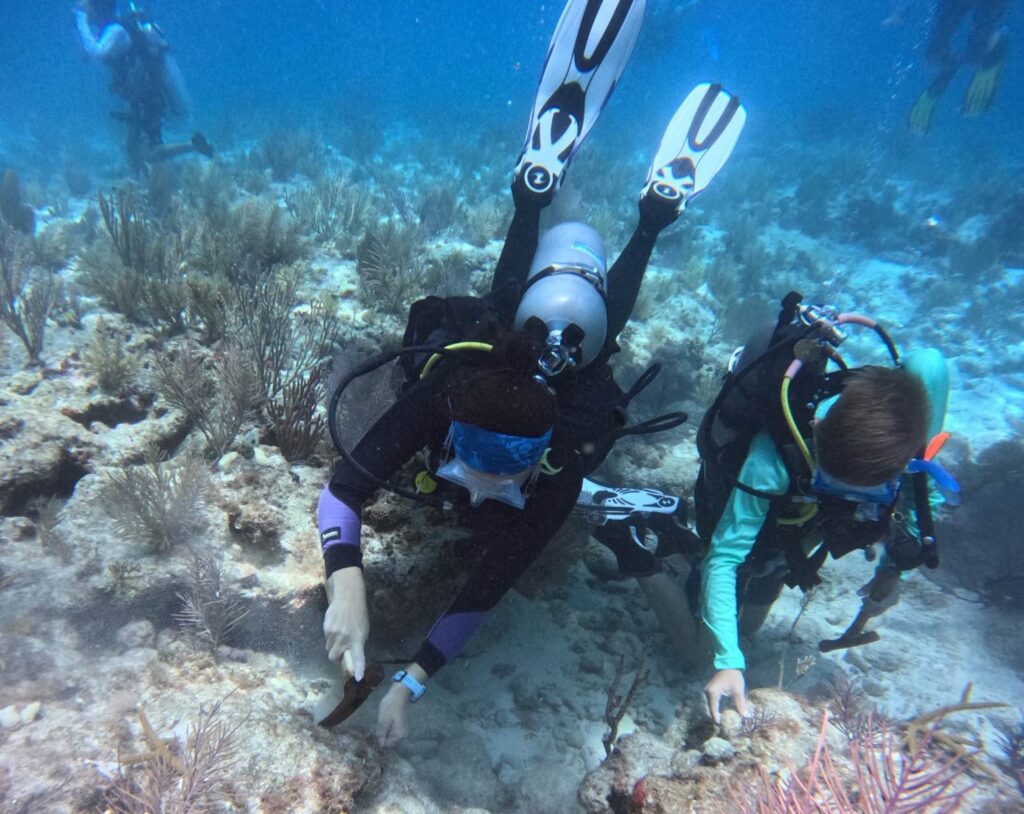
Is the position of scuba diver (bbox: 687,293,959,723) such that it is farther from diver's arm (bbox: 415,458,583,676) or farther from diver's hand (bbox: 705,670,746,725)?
diver's arm (bbox: 415,458,583,676)

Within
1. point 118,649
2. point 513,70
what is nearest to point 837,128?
point 118,649

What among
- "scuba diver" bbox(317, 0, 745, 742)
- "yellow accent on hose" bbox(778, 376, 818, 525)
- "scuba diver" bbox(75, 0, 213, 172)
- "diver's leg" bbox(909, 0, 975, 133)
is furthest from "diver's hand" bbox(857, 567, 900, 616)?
"diver's leg" bbox(909, 0, 975, 133)

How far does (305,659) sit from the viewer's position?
9.50 feet

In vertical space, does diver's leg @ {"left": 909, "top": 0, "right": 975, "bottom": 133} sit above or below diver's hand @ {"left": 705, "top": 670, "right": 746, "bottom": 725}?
above

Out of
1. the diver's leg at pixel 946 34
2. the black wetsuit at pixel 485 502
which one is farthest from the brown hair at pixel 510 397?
the diver's leg at pixel 946 34

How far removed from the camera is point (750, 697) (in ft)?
9.27

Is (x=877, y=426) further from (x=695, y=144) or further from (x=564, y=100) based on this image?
(x=564, y=100)

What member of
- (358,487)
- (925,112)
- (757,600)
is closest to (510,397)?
(358,487)

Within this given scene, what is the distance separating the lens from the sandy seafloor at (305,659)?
2164mm

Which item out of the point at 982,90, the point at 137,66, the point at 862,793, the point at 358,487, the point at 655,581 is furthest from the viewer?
the point at 982,90

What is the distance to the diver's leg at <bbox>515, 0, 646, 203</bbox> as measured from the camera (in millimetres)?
4879

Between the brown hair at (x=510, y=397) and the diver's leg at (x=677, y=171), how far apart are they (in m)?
2.38

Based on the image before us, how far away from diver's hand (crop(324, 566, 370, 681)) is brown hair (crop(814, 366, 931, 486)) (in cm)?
242

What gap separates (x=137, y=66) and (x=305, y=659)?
51.9 feet
